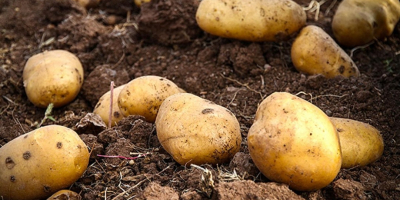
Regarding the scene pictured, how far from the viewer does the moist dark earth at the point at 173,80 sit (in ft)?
6.77

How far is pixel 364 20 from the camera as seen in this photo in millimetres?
3246

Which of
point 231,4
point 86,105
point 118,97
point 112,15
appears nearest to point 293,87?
point 231,4

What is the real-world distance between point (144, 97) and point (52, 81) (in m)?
0.79

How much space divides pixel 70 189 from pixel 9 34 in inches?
90.7

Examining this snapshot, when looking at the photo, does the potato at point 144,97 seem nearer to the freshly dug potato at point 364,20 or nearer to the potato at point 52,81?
the potato at point 52,81

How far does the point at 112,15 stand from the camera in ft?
13.6

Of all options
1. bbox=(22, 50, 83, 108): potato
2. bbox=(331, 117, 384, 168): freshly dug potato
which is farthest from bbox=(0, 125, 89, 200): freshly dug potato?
bbox=(331, 117, 384, 168): freshly dug potato

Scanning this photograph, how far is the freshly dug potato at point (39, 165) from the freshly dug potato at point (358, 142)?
1193mm

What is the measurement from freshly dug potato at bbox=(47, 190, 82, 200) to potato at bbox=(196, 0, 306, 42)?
4.69 ft

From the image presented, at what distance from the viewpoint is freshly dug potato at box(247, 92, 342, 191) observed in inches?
75.1

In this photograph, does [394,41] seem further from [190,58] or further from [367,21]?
[190,58]

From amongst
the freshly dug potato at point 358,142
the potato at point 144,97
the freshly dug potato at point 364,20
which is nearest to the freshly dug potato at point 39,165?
the potato at point 144,97

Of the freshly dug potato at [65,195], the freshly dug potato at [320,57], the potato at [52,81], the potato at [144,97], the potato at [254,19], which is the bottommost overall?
the potato at [52,81]

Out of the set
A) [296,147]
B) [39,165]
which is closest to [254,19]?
[296,147]
